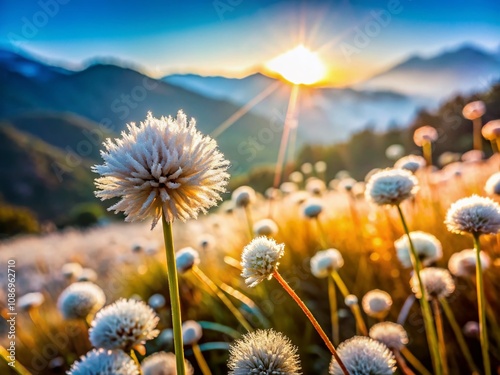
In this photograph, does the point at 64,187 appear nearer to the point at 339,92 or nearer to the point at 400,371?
the point at 339,92

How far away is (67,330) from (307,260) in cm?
243

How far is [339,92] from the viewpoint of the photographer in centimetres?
4466

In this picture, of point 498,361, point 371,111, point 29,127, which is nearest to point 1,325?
point 498,361

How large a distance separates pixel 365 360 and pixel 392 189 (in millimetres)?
720

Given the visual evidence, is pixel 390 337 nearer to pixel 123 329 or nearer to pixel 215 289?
pixel 215 289

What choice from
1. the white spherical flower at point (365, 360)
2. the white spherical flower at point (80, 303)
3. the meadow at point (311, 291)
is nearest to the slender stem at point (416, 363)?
the meadow at point (311, 291)

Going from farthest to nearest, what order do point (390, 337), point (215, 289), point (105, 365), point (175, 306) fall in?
point (215, 289), point (390, 337), point (105, 365), point (175, 306)

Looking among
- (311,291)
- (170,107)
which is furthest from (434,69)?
(170,107)

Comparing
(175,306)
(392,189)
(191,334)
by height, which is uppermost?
(392,189)

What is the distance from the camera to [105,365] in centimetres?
121

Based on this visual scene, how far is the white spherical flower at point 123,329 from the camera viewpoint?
1.31 meters

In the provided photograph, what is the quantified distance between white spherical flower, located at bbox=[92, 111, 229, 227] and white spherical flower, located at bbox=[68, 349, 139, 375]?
0.45 metres

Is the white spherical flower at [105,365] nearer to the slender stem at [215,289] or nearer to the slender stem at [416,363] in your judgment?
the slender stem at [215,289]

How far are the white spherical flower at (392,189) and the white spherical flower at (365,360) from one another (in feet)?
2.04
